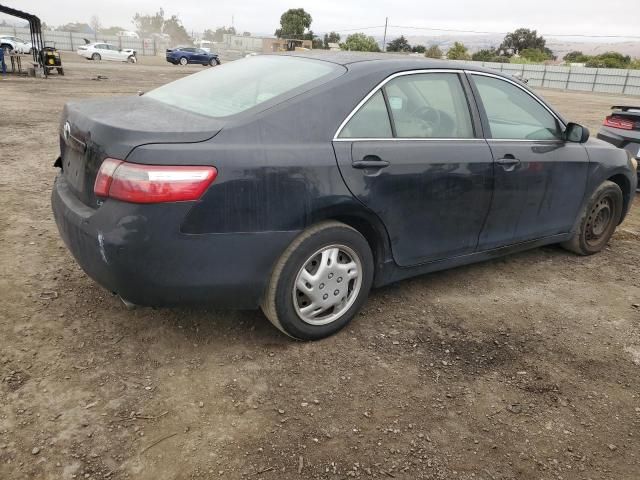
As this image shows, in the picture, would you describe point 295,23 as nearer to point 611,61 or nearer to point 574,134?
point 611,61

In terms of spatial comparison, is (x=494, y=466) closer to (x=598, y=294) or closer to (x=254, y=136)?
(x=254, y=136)

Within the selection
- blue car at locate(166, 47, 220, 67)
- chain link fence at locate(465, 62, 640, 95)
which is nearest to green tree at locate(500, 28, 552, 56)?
chain link fence at locate(465, 62, 640, 95)

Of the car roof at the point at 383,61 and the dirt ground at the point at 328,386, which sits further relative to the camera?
the car roof at the point at 383,61

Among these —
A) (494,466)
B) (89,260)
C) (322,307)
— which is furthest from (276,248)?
(494,466)

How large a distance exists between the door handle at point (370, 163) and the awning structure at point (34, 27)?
20.8 meters

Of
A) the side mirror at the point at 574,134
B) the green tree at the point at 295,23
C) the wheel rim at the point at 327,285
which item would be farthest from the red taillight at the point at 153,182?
the green tree at the point at 295,23

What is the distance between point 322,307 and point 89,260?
1226mm

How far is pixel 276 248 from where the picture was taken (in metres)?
2.65

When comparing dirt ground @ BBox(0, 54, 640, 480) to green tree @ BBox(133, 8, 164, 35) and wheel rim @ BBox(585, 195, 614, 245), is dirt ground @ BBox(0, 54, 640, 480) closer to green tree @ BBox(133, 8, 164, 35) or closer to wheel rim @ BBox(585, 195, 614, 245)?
wheel rim @ BBox(585, 195, 614, 245)

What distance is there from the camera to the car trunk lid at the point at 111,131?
2.38 meters

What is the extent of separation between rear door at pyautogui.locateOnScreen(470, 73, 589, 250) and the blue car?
38704 millimetres

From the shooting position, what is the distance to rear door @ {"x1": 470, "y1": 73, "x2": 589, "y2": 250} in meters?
3.52

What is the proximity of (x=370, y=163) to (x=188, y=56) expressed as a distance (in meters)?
39.7

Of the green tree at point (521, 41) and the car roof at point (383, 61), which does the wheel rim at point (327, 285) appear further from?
the green tree at point (521, 41)
